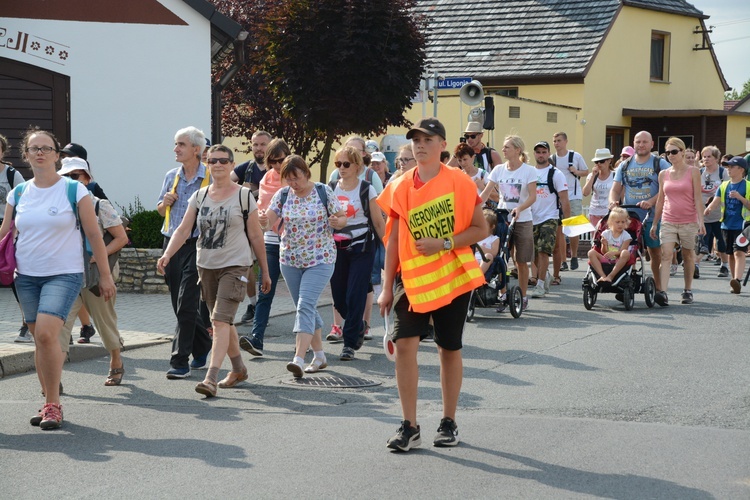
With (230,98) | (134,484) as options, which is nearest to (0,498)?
(134,484)

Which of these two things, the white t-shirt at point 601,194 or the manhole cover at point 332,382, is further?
the white t-shirt at point 601,194

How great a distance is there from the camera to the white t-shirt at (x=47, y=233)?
729cm

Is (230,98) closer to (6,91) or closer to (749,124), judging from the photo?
(6,91)

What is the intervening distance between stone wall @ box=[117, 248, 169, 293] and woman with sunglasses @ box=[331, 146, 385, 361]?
18.0 feet

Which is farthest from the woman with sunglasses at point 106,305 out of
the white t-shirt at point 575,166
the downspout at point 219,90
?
the downspout at point 219,90

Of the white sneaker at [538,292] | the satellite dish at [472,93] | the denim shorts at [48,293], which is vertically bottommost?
the white sneaker at [538,292]

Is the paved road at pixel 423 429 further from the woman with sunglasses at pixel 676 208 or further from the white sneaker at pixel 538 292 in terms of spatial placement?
the white sneaker at pixel 538 292

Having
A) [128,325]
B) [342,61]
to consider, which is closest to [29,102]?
[128,325]

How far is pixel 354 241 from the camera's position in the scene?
32.4 feet

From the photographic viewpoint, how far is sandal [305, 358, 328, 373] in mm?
9297

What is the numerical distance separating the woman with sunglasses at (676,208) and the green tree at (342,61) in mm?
7934

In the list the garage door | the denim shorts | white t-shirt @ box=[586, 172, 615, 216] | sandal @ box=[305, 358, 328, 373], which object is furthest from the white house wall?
the denim shorts

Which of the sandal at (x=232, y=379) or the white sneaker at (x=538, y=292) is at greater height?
the white sneaker at (x=538, y=292)

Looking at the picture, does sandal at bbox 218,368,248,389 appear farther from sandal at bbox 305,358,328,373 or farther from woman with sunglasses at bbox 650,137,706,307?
woman with sunglasses at bbox 650,137,706,307
